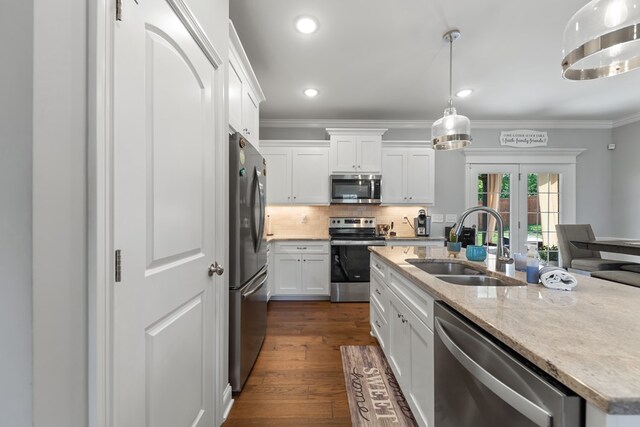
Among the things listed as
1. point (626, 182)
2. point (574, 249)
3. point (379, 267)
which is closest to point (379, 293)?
point (379, 267)

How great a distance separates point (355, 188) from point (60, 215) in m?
3.49

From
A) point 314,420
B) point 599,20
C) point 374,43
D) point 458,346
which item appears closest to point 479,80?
point 374,43

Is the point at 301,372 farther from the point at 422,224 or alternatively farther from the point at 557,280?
the point at 422,224

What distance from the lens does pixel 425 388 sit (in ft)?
4.16

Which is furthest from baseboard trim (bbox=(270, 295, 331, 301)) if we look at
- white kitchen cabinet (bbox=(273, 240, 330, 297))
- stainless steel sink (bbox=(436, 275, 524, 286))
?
stainless steel sink (bbox=(436, 275, 524, 286))

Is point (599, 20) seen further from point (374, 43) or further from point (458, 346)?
point (374, 43)

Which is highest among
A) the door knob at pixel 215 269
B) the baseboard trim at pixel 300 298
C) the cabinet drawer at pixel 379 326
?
the door knob at pixel 215 269

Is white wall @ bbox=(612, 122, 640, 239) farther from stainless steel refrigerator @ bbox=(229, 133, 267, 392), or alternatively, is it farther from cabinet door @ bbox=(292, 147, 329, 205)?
stainless steel refrigerator @ bbox=(229, 133, 267, 392)

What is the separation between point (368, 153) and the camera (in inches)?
154

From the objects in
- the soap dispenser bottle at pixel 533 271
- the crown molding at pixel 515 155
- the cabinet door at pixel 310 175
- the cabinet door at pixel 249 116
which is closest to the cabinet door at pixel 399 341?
the soap dispenser bottle at pixel 533 271

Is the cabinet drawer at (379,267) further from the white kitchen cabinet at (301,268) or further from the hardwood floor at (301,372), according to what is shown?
the white kitchen cabinet at (301,268)

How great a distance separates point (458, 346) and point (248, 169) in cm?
156

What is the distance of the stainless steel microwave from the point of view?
3.88 meters

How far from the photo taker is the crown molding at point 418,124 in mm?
4277
